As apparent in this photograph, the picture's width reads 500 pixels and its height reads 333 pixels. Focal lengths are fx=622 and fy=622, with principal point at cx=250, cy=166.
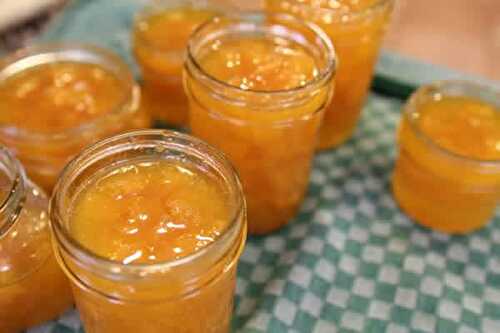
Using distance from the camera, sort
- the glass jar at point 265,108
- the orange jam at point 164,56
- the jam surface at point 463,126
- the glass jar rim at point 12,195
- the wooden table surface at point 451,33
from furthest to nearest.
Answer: the wooden table surface at point 451,33 → the orange jam at point 164,56 → the jam surface at point 463,126 → the glass jar at point 265,108 → the glass jar rim at point 12,195

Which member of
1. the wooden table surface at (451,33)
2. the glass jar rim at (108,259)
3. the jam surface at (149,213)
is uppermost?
the glass jar rim at (108,259)

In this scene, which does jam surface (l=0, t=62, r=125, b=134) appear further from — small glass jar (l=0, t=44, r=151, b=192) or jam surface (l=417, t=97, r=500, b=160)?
jam surface (l=417, t=97, r=500, b=160)

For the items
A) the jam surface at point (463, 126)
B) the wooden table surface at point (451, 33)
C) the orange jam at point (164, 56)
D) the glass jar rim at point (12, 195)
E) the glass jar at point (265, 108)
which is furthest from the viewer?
the wooden table surface at point (451, 33)

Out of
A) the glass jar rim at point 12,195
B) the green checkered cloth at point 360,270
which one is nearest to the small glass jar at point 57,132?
the glass jar rim at point 12,195

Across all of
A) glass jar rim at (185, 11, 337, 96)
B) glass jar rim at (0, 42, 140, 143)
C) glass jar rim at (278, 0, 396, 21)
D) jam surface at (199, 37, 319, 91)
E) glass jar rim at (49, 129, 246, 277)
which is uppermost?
glass jar rim at (278, 0, 396, 21)

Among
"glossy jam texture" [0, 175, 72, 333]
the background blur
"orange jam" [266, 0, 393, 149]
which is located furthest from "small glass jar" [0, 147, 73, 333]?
the background blur

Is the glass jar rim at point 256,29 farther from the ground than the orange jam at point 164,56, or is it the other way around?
the glass jar rim at point 256,29

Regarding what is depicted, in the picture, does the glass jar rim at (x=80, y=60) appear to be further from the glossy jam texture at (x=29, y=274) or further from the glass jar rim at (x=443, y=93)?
the glass jar rim at (x=443, y=93)
